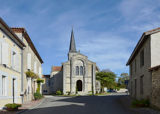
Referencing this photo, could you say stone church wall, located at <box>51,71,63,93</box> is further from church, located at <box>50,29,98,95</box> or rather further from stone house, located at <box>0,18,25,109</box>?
stone house, located at <box>0,18,25,109</box>

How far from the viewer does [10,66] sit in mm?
15219

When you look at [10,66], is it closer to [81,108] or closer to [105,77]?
[81,108]

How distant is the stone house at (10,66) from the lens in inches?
514

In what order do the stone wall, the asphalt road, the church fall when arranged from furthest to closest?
the church
the asphalt road
the stone wall

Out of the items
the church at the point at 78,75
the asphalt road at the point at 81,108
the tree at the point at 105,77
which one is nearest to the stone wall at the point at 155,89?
the asphalt road at the point at 81,108

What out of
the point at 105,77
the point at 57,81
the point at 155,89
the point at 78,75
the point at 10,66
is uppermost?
the point at 10,66

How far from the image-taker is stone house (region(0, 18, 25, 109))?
42.9 ft

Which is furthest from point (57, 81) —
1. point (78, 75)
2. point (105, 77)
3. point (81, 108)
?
point (81, 108)

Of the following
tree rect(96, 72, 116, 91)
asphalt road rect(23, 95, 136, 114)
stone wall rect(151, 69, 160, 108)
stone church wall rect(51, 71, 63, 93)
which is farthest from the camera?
stone church wall rect(51, 71, 63, 93)

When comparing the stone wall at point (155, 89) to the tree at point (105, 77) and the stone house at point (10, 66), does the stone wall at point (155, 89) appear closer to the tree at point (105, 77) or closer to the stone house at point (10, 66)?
the stone house at point (10, 66)

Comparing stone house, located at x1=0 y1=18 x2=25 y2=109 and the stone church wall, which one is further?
the stone church wall

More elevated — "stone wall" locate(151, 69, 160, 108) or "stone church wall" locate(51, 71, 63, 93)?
"stone wall" locate(151, 69, 160, 108)

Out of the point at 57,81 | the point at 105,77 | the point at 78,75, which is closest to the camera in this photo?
the point at 78,75

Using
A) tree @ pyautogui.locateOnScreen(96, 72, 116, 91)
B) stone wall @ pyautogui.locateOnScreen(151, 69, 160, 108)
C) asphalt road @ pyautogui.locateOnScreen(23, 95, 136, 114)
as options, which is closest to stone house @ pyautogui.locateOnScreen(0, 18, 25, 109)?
asphalt road @ pyautogui.locateOnScreen(23, 95, 136, 114)
